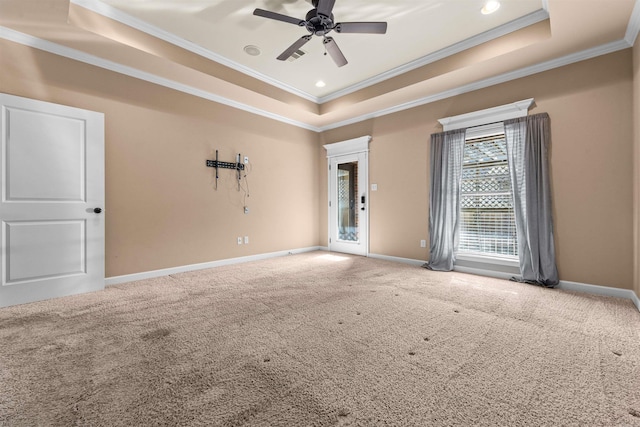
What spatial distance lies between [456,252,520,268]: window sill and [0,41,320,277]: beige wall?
3.25 m

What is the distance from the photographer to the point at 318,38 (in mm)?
3477

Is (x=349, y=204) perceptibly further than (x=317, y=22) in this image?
Yes

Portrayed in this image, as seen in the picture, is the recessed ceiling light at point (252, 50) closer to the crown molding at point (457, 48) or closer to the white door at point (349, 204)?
the crown molding at point (457, 48)

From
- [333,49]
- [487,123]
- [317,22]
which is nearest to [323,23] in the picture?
[317,22]

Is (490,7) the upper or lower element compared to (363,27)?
upper

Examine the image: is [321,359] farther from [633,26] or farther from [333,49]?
[633,26]

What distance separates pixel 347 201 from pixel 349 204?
8 centimetres

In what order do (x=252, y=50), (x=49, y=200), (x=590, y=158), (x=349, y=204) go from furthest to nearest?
(x=349, y=204) → (x=252, y=50) → (x=590, y=158) → (x=49, y=200)

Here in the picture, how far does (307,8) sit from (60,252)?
3877 millimetres

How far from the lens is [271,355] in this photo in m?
1.88

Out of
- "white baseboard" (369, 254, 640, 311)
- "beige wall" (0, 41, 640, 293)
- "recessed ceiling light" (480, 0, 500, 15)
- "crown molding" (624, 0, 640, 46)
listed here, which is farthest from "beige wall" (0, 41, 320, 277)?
"crown molding" (624, 0, 640, 46)

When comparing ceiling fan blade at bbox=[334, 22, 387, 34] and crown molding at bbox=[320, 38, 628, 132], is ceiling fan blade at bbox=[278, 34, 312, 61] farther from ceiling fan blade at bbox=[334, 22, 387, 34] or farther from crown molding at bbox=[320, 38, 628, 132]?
crown molding at bbox=[320, 38, 628, 132]

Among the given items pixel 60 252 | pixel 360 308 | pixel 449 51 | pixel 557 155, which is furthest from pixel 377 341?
pixel 449 51

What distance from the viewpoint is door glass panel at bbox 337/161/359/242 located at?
18.9ft
